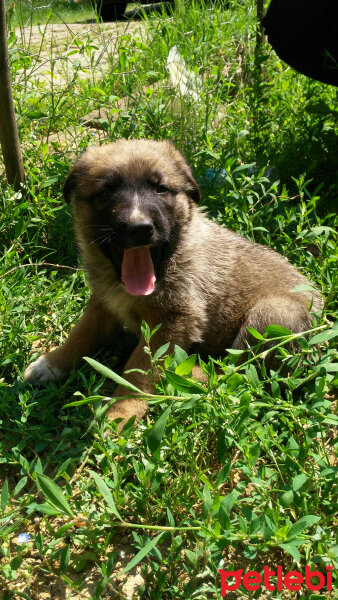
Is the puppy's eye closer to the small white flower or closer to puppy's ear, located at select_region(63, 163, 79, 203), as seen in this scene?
puppy's ear, located at select_region(63, 163, 79, 203)

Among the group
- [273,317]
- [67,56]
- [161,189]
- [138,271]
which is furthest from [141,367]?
[67,56]

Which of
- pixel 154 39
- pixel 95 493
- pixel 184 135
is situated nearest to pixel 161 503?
pixel 95 493

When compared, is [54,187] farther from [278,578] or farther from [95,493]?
[278,578]

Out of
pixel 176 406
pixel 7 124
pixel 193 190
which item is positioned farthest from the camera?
pixel 7 124

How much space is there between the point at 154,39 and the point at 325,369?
421 cm

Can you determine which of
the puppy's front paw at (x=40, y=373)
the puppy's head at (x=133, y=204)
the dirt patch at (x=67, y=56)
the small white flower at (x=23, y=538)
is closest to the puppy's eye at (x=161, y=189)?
the puppy's head at (x=133, y=204)

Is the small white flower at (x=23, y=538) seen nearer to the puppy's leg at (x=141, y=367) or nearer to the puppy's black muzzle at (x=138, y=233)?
the puppy's leg at (x=141, y=367)

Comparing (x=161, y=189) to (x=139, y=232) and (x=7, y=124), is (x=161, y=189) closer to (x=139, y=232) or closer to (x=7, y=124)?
(x=139, y=232)

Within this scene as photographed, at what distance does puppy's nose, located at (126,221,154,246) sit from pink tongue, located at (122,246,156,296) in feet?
0.43

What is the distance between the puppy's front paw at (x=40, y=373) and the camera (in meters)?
3.13

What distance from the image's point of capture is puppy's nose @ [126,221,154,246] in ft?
8.92

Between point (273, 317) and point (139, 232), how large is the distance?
0.80 meters

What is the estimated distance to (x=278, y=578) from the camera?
78.5 inches

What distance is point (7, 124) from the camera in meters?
3.67
